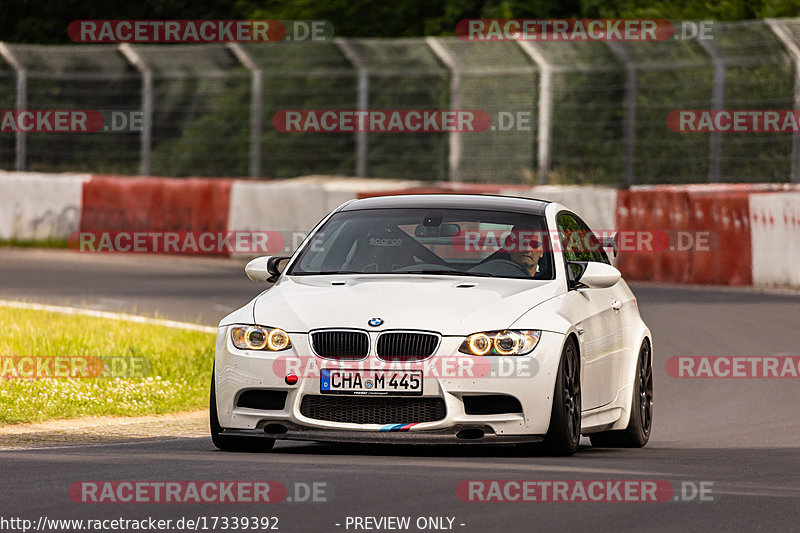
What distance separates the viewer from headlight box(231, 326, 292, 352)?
926 cm

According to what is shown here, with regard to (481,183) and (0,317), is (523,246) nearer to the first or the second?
(0,317)

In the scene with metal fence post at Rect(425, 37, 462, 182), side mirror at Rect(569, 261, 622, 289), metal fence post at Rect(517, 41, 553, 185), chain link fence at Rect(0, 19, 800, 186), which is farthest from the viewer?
metal fence post at Rect(425, 37, 462, 182)

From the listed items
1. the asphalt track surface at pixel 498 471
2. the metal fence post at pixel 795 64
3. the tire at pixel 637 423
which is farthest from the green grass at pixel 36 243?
the tire at pixel 637 423

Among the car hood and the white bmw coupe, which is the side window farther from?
the car hood

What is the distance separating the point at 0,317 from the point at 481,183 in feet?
39.9

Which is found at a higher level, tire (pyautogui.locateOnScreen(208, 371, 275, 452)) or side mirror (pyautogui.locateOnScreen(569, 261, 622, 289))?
side mirror (pyautogui.locateOnScreen(569, 261, 622, 289))

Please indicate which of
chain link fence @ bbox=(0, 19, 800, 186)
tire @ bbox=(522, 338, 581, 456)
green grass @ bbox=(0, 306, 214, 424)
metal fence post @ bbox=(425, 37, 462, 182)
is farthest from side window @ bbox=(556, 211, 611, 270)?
metal fence post @ bbox=(425, 37, 462, 182)

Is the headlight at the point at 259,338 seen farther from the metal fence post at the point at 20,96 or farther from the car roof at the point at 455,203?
the metal fence post at the point at 20,96

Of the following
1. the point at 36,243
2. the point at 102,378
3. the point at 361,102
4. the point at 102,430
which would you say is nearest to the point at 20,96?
the point at 36,243

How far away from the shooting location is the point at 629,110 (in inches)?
1013

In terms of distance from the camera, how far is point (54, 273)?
23297 mm

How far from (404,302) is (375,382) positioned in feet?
1.65

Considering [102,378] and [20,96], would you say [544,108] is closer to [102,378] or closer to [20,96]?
[20,96]

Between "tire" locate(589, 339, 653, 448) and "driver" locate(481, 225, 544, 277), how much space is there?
1.10m
